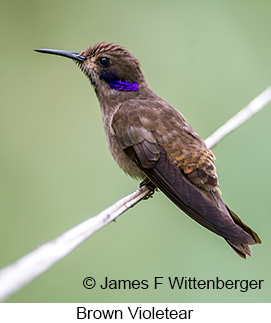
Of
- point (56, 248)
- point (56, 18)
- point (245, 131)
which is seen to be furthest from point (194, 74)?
point (56, 248)

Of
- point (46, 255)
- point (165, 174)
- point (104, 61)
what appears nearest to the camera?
point (46, 255)

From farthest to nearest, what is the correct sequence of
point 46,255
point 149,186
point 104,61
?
1. point 104,61
2. point 149,186
3. point 46,255

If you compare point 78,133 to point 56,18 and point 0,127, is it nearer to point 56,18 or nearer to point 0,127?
point 0,127

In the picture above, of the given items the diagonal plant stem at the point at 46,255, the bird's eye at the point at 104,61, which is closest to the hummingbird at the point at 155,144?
the bird's eye at the point at 104,61

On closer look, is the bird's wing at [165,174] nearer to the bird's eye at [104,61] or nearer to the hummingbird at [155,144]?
the hummingbird at [155,144]

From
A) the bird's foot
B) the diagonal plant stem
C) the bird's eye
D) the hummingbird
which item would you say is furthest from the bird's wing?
the diagonal plant stem

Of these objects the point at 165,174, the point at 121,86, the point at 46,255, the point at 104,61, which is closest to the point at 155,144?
the point at 165,174

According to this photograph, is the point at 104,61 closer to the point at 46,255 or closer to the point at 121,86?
the point at 121,86
